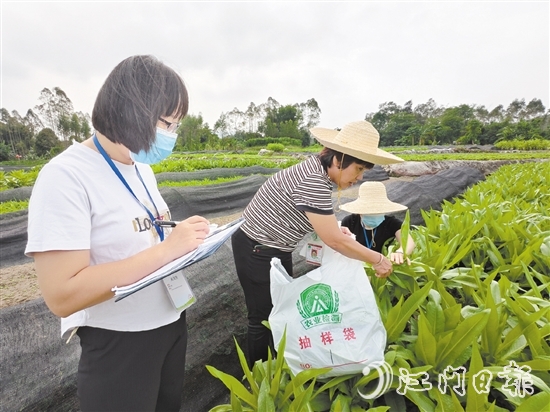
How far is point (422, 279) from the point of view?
1.42 meters

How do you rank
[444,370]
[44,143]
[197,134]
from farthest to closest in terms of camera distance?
[197,134]
[44,143]
[444,370]

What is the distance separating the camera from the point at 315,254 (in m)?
1.52

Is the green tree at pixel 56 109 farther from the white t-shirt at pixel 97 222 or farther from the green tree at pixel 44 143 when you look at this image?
the white t-shirt at pixel 97 222

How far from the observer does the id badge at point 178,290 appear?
91cm

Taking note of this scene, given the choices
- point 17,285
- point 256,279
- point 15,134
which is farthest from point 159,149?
point 15,134

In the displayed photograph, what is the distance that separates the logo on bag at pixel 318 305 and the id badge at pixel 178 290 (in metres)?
0.34

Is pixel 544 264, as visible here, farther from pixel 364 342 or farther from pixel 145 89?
pixel 145 89

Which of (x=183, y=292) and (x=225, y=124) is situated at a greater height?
(x=225, y=124)

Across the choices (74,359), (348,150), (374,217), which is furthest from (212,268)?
(348,150)

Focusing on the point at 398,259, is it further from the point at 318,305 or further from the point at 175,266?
the point at 175,266

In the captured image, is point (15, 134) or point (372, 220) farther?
point (15, 134)

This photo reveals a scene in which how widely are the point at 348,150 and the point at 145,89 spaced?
2.90 ft

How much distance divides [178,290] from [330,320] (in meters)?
0.46

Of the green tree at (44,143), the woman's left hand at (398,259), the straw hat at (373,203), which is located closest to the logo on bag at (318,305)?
the woman's left hand at (398,259)
